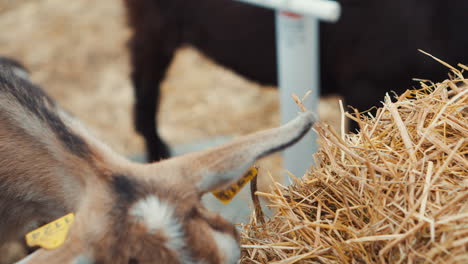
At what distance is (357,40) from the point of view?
314cm

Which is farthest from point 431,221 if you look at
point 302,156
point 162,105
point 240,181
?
point 162,105

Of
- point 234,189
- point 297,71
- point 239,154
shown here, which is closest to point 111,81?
point 297,71

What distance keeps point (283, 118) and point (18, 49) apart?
3.99 meters

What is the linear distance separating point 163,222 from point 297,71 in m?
1.41

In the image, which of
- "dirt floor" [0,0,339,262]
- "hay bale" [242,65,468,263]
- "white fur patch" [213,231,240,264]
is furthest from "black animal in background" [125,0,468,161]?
"white fur patch" [213,231,240,264]

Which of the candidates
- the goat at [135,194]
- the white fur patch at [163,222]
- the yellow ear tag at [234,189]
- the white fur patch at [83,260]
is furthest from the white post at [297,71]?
the white fur patch at [83,260]

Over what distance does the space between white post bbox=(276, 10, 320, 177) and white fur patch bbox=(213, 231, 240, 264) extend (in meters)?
1.09

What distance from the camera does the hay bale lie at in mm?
1427

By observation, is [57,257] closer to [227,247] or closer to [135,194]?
[135,194]

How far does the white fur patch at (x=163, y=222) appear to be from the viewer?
1392 millimetres

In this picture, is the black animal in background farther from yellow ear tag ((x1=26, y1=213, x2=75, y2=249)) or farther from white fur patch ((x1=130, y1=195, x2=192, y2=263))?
yellow ear tag ((x1=26, y1=213, x2=75, y2=249))

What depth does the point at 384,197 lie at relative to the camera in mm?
1537

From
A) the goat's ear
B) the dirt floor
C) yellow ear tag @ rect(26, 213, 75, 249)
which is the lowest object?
the dirt floor

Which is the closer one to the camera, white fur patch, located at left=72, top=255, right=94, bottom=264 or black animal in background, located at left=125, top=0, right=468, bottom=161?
white fur patch, located at left=72, top=255, right=94, bottom=264
